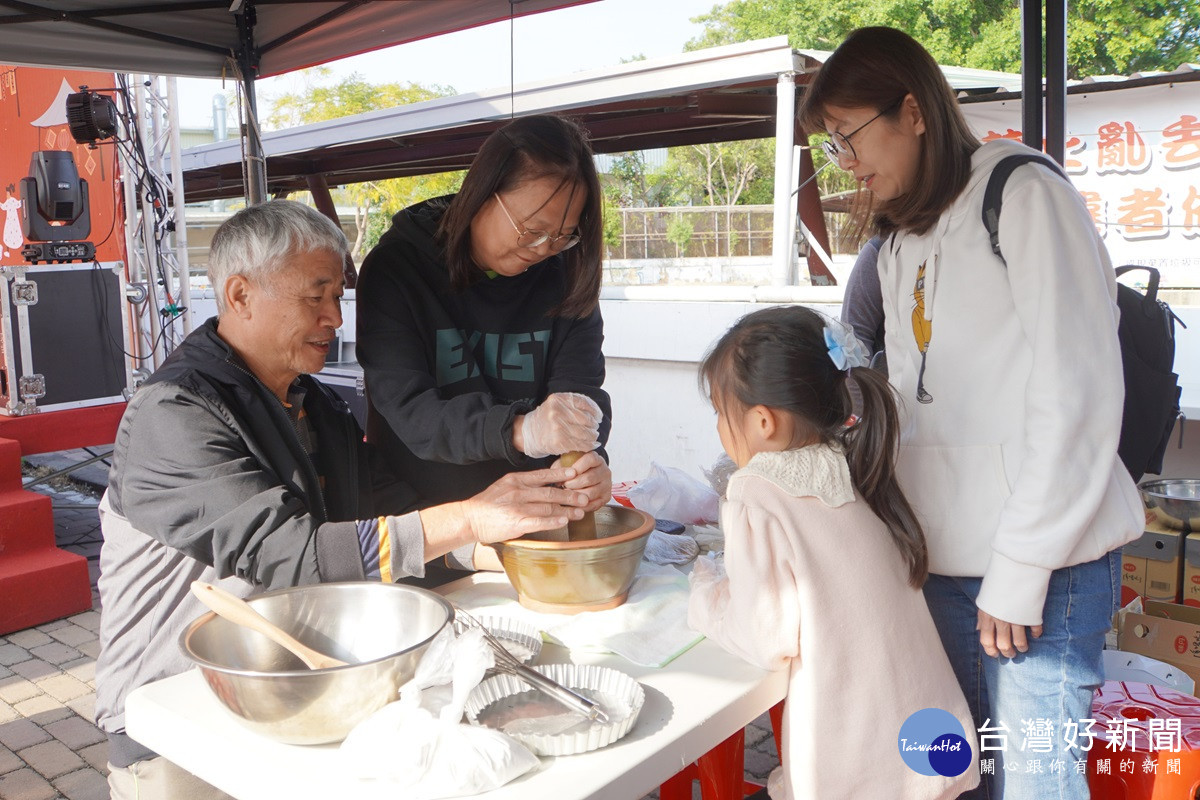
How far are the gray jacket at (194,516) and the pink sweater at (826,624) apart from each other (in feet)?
1.82

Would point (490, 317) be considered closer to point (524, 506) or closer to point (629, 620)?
point (524, 506)

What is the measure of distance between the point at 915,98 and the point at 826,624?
36.5 inches

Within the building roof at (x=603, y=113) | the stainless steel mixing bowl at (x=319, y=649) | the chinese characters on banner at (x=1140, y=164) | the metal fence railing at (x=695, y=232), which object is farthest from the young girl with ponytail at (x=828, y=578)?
the metal fence railing at (x=695, y=232)

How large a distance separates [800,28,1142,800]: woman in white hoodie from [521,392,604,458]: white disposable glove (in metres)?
0.57

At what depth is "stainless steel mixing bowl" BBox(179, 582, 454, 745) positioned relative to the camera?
42.6 inches

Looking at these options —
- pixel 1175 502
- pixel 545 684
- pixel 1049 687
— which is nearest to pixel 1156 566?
pixel 1175 502

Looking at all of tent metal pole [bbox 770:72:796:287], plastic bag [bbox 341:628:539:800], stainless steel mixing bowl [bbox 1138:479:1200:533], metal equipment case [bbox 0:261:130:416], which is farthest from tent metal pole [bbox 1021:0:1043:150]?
metal equipment case [bbox 0:261:130:416]

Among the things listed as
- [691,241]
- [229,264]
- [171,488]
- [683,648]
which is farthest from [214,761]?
→ [691,241]

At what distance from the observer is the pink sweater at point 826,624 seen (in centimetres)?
144

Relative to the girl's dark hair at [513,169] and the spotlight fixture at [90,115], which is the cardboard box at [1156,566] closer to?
the girl's dark hair at [513,169]

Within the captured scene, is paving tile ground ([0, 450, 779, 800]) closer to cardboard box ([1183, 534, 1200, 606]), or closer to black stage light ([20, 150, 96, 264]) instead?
cardboard box ([1183, 534, 1200, 606])

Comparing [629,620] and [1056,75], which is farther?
[1056,75]

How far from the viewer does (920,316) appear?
171 cm

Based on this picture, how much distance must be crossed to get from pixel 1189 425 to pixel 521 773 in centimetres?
487
